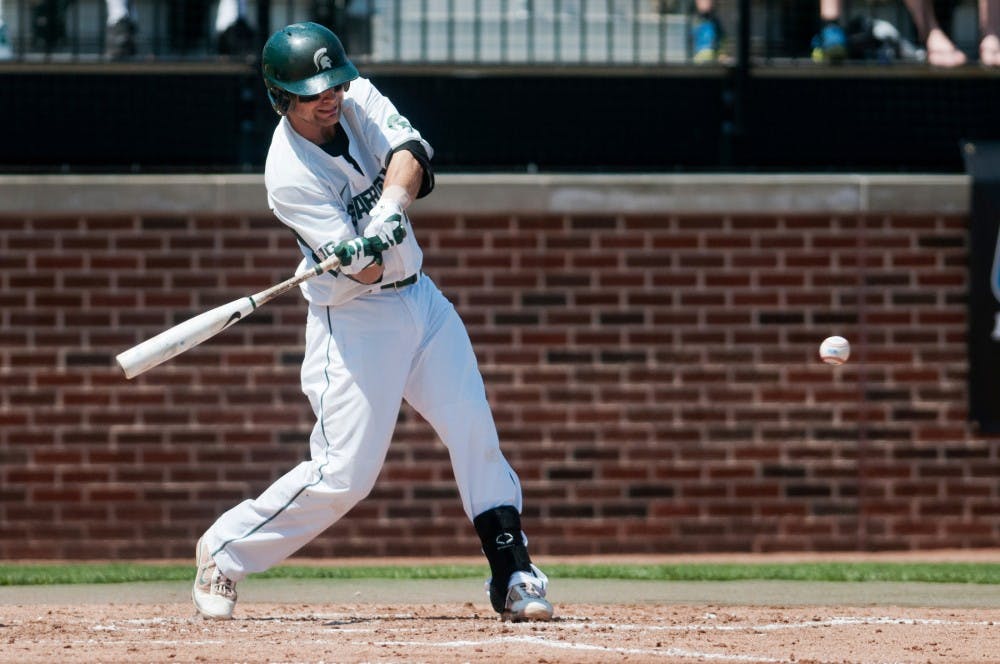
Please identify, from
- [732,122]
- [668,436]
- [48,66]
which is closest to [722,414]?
[668,436]

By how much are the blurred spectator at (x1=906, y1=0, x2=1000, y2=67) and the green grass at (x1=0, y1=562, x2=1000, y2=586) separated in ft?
10.9

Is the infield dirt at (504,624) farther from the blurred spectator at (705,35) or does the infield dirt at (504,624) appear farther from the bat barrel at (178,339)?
the blurred spectator at (705,35)

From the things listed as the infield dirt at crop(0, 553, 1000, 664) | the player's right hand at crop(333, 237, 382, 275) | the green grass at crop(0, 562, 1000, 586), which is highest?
the player's right hand at crop(333, 237, 382, 275)

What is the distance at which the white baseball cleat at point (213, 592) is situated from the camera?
6031mm

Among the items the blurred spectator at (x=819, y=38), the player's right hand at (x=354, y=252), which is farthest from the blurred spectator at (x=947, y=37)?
the player's right hand at (x=354, y=252)

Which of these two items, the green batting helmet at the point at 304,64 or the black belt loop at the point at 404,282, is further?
the black belt loop at the point at 404,282

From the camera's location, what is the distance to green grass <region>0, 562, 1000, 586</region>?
314 inches

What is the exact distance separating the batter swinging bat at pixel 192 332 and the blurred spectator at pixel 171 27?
463 cm

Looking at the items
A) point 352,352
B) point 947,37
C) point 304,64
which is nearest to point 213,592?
point 352,352

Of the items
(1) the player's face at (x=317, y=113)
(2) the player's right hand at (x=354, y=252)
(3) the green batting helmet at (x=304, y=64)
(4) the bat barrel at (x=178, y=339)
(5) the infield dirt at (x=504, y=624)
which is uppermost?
(3) the green batting helmet at (x=304, y=64)

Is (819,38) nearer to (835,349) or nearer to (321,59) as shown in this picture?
(835,349)

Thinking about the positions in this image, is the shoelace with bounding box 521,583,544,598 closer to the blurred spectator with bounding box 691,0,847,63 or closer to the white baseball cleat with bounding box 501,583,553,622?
the white baseball cleat with bounding box 501,583,553,622

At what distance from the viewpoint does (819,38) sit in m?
10.6

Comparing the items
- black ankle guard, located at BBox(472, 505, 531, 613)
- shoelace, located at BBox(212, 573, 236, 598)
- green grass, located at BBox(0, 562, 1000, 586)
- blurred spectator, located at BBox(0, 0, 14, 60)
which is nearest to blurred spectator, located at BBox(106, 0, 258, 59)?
blurred spectator, located at BBox(0, 0, 14, 60)
